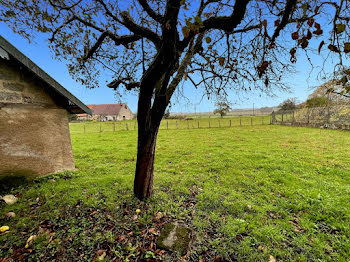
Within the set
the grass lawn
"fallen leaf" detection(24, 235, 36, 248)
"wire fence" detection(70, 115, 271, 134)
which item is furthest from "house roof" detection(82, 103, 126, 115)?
"fallen leaf" detection(24, 235, 36, 248)

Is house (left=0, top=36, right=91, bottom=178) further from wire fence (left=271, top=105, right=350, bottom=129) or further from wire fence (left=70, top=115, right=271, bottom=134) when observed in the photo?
wire fence (left=271, top=105, right=350, bottom=129)

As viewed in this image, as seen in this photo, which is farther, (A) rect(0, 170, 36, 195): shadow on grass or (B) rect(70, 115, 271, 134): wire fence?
(B) rect(70, 115, 271, 134): wire fence

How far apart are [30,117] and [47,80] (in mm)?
1234

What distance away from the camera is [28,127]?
4258 mm

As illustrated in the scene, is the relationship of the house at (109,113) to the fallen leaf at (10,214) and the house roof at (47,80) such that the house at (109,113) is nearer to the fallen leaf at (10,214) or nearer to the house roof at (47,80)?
the house roof at (47,80)

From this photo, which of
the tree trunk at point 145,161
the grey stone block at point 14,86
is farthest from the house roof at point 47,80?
the tree trunk at point 145,161

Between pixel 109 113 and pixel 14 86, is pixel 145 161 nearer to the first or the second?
pixel 14 86

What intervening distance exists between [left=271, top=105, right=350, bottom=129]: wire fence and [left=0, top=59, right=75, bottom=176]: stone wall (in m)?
19.8

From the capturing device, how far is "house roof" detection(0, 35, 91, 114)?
132 inches

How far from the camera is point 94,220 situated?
9.25ft

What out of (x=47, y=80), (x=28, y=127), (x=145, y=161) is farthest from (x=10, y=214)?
(x=47, y=80)

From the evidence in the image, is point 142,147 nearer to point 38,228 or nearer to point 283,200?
point 38,228

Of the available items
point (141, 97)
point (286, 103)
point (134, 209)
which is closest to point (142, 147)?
point (141, 97)

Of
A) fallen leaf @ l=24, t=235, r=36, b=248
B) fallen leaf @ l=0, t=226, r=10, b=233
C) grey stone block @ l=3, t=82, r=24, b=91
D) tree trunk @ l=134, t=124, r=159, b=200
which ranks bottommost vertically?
fallen leaf @ l=24, t=235, r=36, b=248
